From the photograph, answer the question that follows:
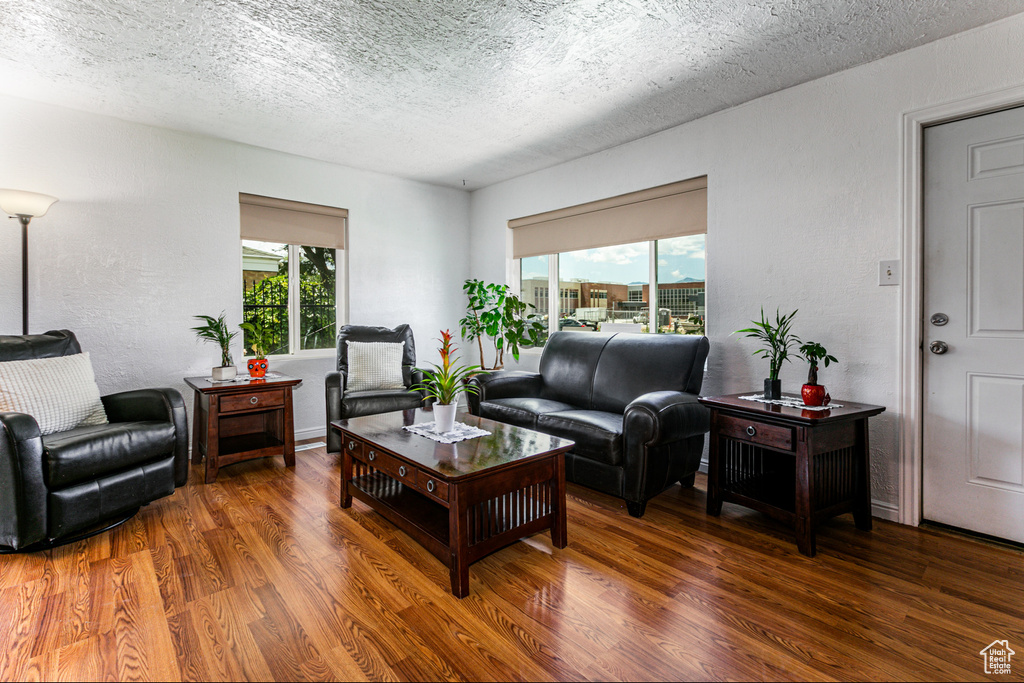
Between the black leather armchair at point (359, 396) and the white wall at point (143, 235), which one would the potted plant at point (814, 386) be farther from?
the white wall at point (143, 235)

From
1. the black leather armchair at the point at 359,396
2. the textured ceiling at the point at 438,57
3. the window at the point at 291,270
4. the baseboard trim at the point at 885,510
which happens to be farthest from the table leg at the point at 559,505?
the window at the point at 291,270

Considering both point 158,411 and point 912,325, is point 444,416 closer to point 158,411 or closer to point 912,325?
point 158,411

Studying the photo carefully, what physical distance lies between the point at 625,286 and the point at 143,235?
3506 mm

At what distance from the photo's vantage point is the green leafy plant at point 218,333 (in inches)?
140

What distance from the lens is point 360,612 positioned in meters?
1.79

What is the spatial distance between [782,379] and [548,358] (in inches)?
63.5

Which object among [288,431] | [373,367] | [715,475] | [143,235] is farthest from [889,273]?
[143,235]

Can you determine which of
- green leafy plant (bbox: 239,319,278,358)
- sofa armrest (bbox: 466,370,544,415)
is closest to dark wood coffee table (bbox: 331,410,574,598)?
sofa armrest (bbox: 466,370,544,415)

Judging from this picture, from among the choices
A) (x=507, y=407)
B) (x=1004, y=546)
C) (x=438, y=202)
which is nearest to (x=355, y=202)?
(x=438, y=202)

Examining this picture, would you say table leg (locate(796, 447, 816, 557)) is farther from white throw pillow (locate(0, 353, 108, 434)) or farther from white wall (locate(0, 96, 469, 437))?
white wall (locate(0, 96, 469, 437))

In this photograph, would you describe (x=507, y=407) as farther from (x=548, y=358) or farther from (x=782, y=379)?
(x=782, y=379)

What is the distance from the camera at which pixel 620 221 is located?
3.91m

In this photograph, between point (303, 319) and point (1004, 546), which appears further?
point (303, 319)

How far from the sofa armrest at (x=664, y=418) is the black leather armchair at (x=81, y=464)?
2442mm
